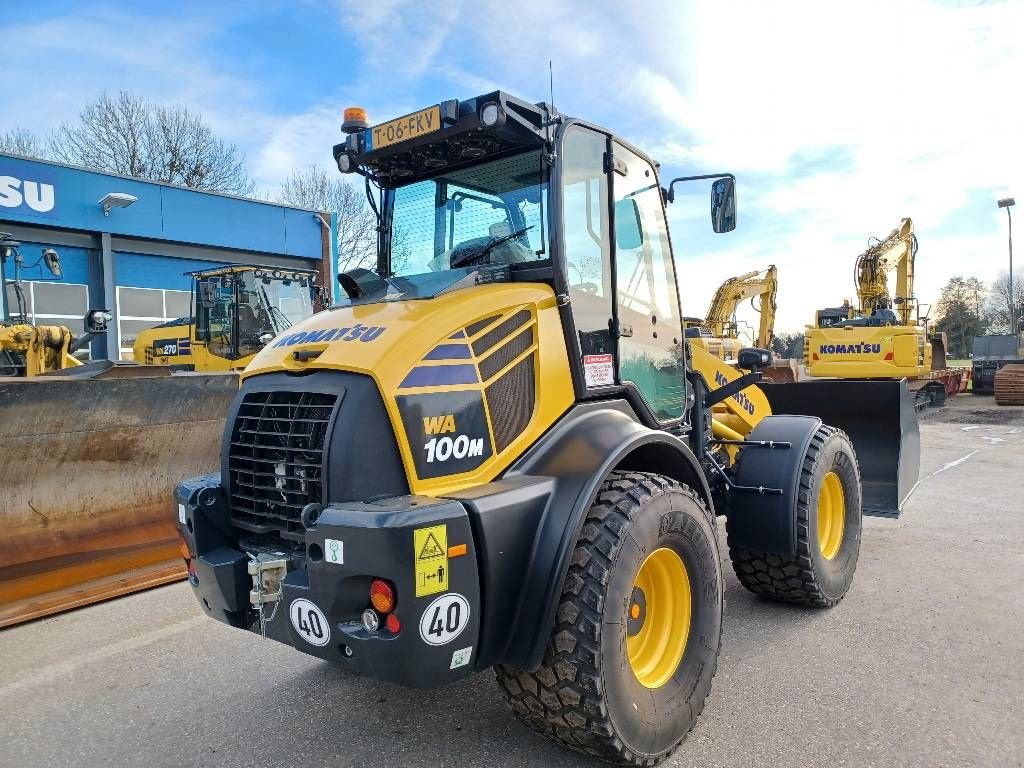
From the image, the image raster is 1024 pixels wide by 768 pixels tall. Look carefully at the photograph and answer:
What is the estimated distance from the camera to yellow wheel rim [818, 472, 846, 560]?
440cm

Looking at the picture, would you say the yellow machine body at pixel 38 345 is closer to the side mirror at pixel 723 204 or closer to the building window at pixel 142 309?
the side mirror at pixel 723 204

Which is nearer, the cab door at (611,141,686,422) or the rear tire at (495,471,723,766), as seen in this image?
the rear tire at (495,471,723,766)

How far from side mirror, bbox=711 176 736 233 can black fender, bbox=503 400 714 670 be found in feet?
3.91

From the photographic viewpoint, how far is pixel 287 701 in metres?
3.20

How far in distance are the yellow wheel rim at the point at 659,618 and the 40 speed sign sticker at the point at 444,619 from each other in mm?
805

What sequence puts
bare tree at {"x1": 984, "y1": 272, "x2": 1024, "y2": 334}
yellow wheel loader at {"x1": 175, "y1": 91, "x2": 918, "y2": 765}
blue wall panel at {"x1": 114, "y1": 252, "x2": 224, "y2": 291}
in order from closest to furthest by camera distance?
yellow wheel loader at {"x1": 175, "y1": 91, "x2": 918, "y2": 765}, blue wall panel at {"x1": 114, "y1": 252, "x2": 224, "y2": 291}, bare tree at {"x1": 984, "y1": 272, "x2": 1024, "y2": 334}

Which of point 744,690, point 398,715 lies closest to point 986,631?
point 744,690

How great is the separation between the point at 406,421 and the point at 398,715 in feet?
4.80

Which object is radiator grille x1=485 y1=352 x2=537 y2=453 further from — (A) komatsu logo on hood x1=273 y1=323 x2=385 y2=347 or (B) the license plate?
A: (B) the license plate

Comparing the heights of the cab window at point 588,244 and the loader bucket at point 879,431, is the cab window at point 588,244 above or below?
above

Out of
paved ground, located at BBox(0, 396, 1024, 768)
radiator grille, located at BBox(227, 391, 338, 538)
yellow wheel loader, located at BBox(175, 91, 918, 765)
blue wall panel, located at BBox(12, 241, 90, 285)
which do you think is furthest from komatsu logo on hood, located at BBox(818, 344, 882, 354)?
blue wall panel, located at BBox(12, 241, 90, 285)

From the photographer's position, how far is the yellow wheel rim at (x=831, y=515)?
440 centimetres

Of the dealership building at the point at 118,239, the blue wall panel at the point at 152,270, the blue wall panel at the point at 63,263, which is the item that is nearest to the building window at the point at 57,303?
the dealership building at the point at 118,239

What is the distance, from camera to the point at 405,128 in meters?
3.15
